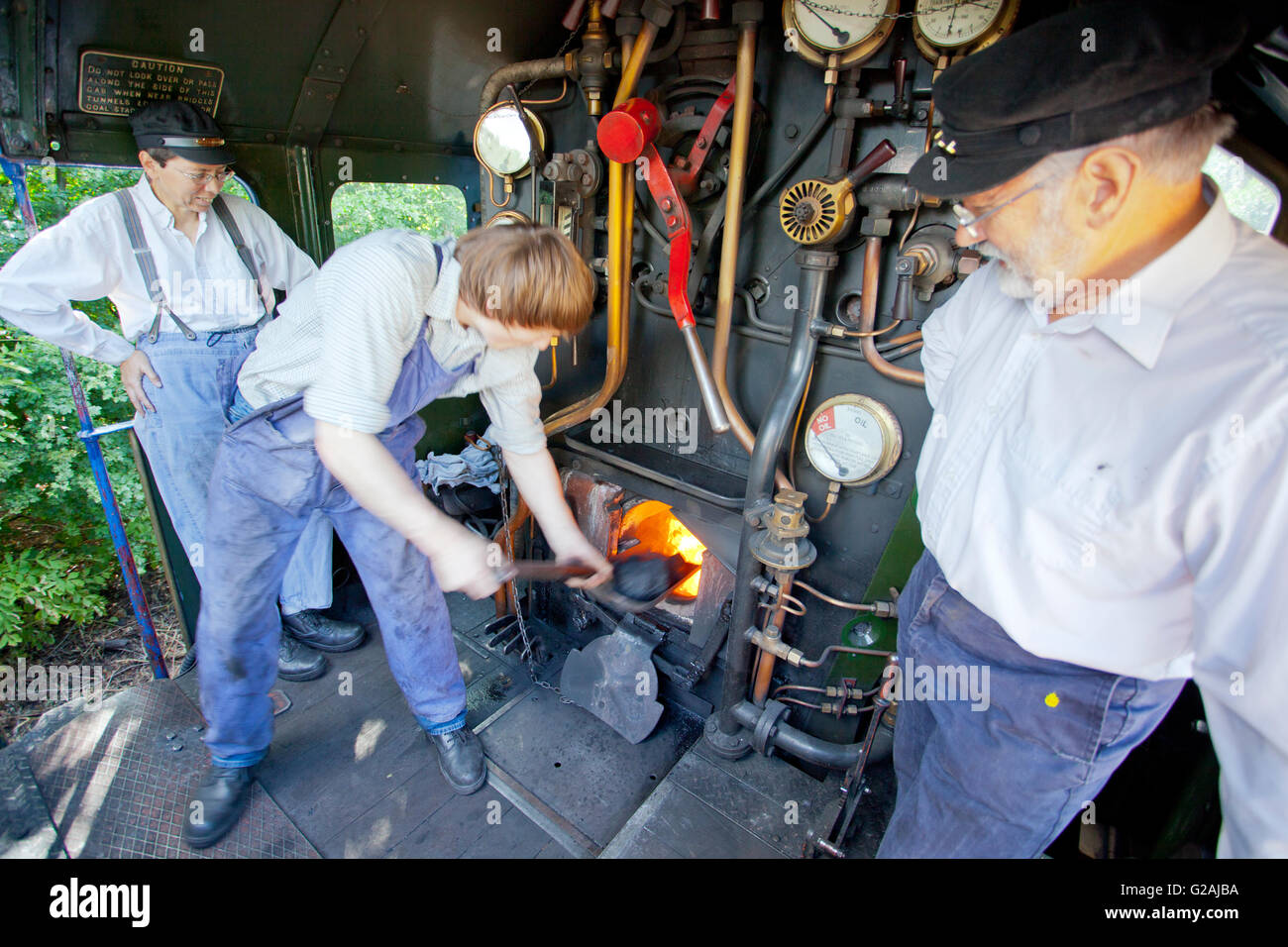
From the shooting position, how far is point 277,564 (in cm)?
257

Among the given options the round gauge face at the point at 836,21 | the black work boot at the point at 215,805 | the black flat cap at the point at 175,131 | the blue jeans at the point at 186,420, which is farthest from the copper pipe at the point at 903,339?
the black work boot at the point at 215,805

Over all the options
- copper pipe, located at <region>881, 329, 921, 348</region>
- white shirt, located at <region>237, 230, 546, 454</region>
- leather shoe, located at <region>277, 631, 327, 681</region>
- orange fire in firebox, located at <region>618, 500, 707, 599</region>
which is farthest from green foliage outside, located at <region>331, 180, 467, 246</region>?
copper pipe, located at <region>881, 329, 921, 348</region>

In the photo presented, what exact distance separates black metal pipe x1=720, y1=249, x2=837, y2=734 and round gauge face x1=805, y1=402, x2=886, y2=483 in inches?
5.4

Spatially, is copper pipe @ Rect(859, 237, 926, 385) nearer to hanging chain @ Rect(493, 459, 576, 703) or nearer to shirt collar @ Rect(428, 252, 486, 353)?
shirt collar @ Rect(428, 252, 486, 353)

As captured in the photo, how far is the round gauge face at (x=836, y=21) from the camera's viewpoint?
2.07 m

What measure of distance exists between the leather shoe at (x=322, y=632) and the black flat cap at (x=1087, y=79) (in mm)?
3726

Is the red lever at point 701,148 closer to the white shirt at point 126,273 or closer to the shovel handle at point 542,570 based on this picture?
the shovel handle at point 542,570

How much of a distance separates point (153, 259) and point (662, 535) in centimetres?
277

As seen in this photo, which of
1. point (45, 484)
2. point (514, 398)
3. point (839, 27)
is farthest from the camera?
point (45, 484)

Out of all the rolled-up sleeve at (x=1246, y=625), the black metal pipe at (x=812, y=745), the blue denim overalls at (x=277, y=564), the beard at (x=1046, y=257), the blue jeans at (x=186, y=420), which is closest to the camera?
the rolled-up sleeve at (x=1246, y=625)

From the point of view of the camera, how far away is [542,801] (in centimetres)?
297

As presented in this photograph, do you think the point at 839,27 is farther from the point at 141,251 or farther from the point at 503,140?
the point at 141,251

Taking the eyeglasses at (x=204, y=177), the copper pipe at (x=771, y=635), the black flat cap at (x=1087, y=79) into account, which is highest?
the black flat cap at (x=1087, y=79)

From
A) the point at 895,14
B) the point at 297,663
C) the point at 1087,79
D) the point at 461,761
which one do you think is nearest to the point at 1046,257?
the point at 1087,79
